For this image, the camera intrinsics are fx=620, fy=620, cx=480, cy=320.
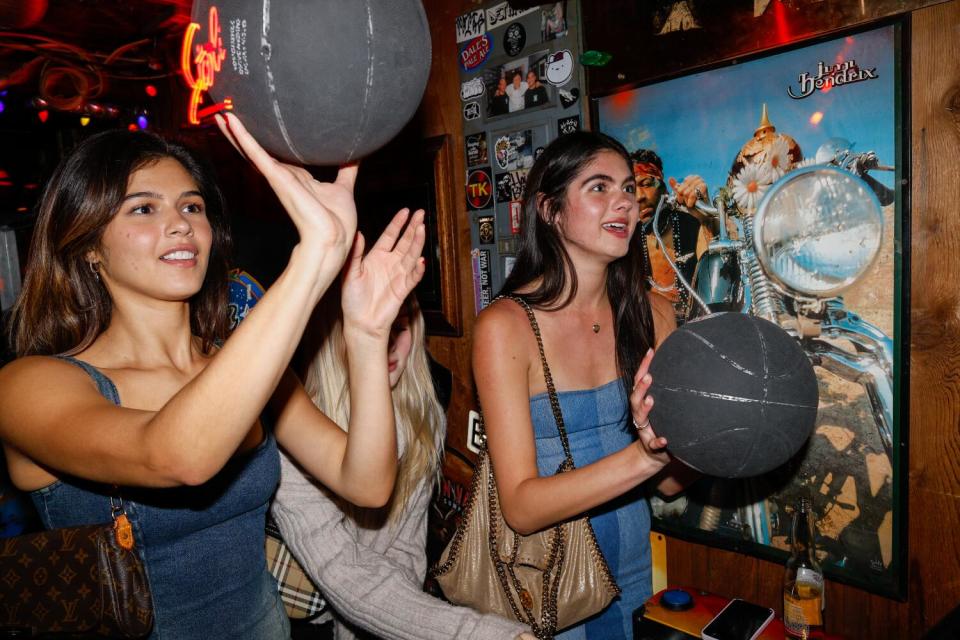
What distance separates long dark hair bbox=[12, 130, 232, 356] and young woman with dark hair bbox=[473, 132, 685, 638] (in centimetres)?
108

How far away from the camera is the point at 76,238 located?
1596 millimetres

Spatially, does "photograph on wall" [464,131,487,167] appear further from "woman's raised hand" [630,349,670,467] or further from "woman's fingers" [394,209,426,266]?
"woman's raised hand" [630,349,670,467]

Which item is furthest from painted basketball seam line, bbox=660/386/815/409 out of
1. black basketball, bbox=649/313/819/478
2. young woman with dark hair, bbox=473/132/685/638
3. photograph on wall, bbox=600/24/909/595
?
photograph on wall, bbox=600/24/909/595

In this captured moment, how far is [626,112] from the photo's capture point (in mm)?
2715

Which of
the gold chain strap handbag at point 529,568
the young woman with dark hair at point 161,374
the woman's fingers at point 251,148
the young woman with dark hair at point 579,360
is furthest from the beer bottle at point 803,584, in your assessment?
the woman's fingers at point 251,148

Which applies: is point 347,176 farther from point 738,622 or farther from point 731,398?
point 738,622

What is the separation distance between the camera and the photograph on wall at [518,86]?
3076 millimetres

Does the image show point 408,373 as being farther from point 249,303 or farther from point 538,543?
point 249,303

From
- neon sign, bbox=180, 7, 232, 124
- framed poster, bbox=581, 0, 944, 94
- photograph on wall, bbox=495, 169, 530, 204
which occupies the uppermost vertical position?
framed poster, bbox=581, 0, 944, 94

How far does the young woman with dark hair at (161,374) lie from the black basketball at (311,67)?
0.07 metres

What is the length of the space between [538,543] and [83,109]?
18.0ft

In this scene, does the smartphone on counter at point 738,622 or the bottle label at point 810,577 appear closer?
the smartphone on counter at point 738,622

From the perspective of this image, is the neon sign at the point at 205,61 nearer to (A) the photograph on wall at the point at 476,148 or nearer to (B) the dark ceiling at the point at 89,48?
(A) the photograph on wall at the point at 476,148

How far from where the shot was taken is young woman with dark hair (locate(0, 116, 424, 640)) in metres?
1.35
